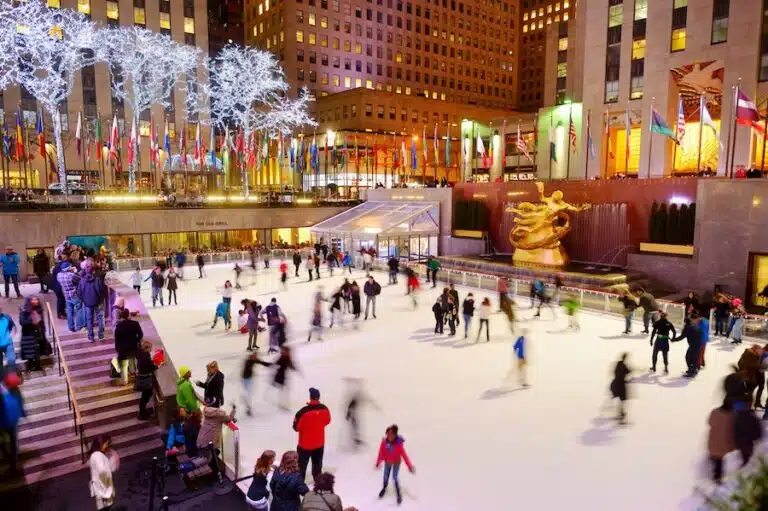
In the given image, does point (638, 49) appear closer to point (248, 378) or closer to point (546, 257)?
point (546, 257)

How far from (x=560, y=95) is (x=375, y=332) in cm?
4675

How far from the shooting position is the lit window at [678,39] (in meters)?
33.2

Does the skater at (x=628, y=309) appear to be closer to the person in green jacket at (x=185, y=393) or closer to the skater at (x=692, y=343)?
the skater at (x=692, y=343)

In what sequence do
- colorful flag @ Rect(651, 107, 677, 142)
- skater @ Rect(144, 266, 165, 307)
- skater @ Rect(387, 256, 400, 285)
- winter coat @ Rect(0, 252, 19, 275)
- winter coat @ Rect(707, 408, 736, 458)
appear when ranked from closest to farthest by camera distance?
winter coat @ Rect(707, 408, 736, 458), winter coat @ Rect(0, 252, 19, 275), skater @ Rect(144, 266, 165, 307), colorful flag @ Rect(651, 107, 677, 142), skater @ Rect(387, 256, 400, 285)

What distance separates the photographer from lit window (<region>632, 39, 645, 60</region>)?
36250 millimetres

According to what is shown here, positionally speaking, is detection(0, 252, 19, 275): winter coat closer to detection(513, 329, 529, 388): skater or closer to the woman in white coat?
the woman in white coat

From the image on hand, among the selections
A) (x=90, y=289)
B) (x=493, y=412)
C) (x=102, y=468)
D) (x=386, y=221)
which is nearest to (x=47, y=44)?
(x=386, y=221)


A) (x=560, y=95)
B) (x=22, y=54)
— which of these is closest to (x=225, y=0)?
(x=22, y=54)

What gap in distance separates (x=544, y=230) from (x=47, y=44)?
33.7 meters

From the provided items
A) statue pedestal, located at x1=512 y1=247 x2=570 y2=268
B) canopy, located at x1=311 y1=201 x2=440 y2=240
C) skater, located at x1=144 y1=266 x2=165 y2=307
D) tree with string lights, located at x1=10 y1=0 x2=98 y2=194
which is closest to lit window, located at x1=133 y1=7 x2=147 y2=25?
tree with string lights, located at x1=10 y1=0 x2=98 y2=194

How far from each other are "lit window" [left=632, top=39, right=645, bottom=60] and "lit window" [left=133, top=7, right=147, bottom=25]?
Answer: 41.9 metres

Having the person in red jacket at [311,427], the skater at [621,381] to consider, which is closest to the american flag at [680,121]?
the skater at [621,381]

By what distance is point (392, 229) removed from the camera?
97.7 feet

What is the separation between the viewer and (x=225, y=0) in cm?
9150
